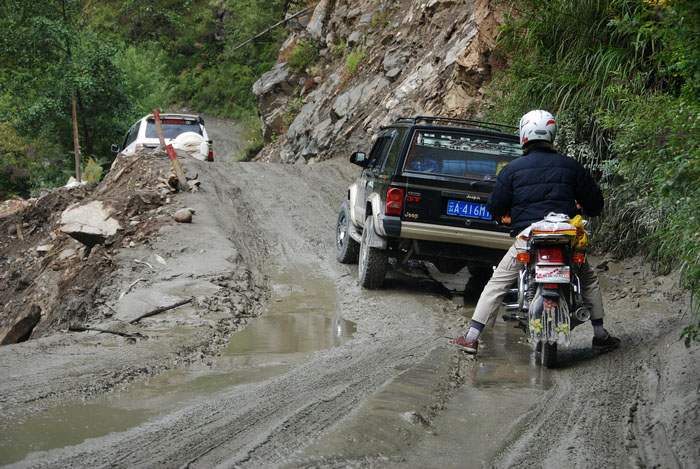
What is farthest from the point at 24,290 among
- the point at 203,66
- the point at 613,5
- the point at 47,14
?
the point at 203,66

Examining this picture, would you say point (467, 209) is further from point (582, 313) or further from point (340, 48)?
point (340, 48)

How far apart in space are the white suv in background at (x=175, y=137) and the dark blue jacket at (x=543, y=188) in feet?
45.6

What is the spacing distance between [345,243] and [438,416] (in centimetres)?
620

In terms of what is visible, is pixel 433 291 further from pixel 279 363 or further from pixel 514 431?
pixel 514 431

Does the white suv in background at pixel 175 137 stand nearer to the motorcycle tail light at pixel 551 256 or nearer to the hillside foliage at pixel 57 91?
the hillside foliage at pixel 57 91

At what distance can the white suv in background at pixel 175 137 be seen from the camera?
1875cm

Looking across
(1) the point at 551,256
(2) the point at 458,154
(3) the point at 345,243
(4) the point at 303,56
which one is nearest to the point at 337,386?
(1) the point at 551,256

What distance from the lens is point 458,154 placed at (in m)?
7.92

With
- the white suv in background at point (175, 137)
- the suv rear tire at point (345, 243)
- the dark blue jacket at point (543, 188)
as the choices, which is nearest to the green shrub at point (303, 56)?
the white suv in background at point (175, 137)

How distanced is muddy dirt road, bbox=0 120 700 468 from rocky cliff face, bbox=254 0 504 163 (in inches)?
356

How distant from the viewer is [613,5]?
10227 mm

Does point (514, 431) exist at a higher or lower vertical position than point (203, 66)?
lower

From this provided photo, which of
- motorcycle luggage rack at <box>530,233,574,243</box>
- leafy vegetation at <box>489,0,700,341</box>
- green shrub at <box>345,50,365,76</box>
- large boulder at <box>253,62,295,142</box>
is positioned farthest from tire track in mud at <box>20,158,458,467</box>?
large boulder at <box>253,62,295,142</box>

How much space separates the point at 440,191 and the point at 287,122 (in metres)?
21.7
